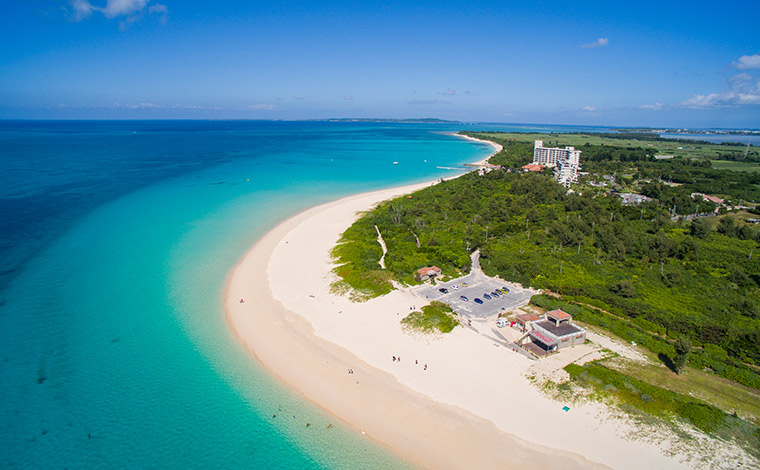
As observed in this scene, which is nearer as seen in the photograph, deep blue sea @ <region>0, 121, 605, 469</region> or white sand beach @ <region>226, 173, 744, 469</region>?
white sand beach @ <region>226, 173, 744, 469</region>

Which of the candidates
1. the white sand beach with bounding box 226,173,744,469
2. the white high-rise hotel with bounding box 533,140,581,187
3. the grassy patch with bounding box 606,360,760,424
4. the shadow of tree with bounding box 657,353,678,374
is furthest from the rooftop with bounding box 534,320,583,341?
the white high-rise hotel with bounding box 533,140,581,187

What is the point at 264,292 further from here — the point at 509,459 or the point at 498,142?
the point at 498,142

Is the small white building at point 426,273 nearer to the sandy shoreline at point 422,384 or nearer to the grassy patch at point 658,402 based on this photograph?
the sandy shoreline at point 422,384

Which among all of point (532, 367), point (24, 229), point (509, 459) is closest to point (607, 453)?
point (509, 459)

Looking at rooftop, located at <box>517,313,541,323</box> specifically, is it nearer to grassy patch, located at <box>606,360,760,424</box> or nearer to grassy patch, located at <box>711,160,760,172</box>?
grassy patch, located at <box>606,360,760,424</box>

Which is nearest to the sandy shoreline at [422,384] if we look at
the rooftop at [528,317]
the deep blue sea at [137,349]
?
the deep blue sea at [137,349]
